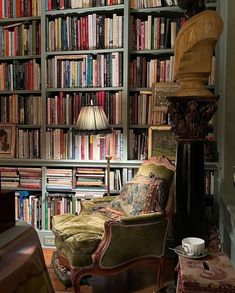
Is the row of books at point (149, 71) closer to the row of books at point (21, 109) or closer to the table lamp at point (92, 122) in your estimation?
the table lamp at point (92, 122)

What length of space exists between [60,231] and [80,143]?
1099 millimetres

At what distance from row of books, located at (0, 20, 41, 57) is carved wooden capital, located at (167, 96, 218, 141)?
2001 mm

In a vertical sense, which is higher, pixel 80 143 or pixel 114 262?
pixel 80 143

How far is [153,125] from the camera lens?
3336mm

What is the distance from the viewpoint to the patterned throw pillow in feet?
8.76

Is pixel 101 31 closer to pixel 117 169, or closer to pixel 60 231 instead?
pixel 117 169

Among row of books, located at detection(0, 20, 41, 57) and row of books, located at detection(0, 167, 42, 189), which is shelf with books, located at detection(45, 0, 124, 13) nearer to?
row of books, located at detection(0, 20, 41, 57)

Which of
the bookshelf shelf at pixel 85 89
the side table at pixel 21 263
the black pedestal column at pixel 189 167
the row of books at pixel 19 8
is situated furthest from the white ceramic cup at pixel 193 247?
the row of books at pixel 19 8

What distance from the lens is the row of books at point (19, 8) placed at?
350 cm

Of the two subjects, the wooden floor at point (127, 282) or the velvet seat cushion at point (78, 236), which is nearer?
the velvet seat cushion at point (78, 236)

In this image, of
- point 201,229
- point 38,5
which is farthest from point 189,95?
point 38,5

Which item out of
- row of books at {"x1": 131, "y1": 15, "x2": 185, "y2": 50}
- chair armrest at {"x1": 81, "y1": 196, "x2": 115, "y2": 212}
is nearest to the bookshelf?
row of books at {"x1": 131, "y1": 15, "x2": 185, "y2": 50}

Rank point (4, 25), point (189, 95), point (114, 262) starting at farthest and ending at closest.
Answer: point (4, 25), point (114, 262), point (189, 95)

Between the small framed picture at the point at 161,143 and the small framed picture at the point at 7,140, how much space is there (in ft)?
4.60
